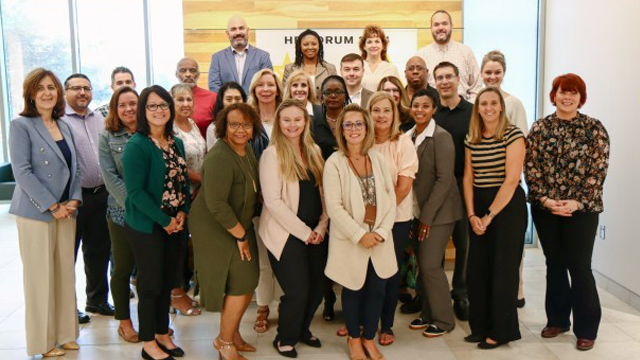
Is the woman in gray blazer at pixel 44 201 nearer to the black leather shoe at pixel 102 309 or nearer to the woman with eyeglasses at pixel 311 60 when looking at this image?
the black leather shoe at pixel 102 309

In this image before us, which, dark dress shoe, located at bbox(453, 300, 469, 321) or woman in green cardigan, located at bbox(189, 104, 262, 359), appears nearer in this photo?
woman in green cardigan, located at bbox(189, 104, 262, 359)

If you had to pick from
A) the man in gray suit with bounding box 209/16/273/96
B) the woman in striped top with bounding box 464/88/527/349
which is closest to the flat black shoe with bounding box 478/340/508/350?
the woman in striped top with bounding box 464/88/527/349

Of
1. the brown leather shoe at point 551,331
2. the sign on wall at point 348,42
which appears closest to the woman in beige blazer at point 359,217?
the brown leather shoe at point 551,331

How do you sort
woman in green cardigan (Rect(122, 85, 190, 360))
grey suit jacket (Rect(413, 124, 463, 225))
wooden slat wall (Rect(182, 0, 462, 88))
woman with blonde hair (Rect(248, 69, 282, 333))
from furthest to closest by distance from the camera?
wooden slat wall (Rect(182, 0, 462, 88))
woman with blonde hair (Rect(248, 69, 282, 333))
grey suit jacket (Rect(413, 124, 463, 225))
woman in green cardigan (Rect(122, 85, 190, 360))

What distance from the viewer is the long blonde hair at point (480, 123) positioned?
3643 millimetres

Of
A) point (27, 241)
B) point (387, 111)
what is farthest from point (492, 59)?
point (27, 241)

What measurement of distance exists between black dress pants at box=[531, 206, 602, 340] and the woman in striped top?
0.72ft

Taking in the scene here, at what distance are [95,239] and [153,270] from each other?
1137mm

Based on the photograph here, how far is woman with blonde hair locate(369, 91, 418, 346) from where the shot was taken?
370 centimetres

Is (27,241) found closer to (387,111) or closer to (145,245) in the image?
(145,245)

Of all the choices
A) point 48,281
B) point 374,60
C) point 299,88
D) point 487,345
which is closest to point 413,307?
point 487,345

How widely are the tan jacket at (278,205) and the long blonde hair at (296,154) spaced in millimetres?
37

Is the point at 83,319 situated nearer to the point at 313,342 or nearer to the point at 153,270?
the point at 153,270

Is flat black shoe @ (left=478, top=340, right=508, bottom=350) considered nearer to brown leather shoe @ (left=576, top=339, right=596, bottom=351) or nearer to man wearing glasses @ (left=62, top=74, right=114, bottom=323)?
brown leather shoe @ (left=576, top=339, right=596, bottom=351)
